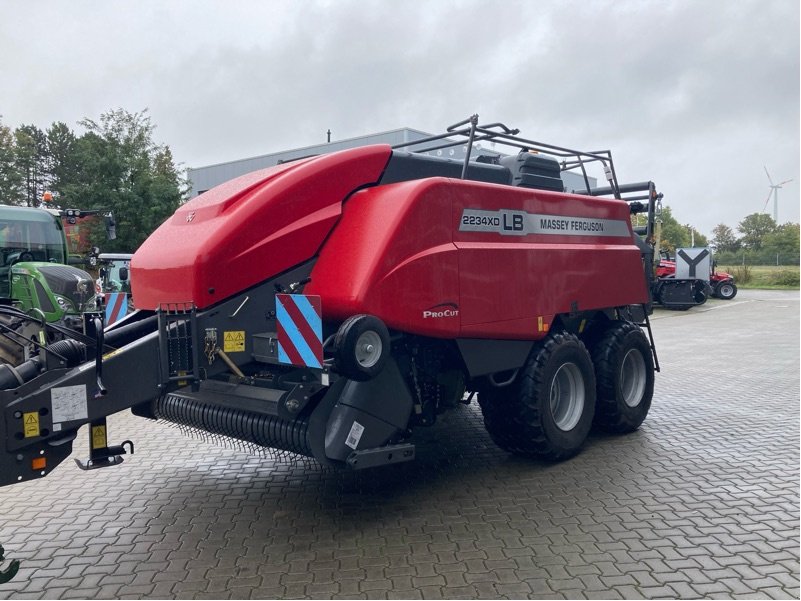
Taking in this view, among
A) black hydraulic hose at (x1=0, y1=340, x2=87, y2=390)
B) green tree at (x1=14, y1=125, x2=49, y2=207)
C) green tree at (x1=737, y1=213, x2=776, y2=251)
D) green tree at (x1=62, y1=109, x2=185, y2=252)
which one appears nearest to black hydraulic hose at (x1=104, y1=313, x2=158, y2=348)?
black hydraulic hose at (x1=0, y1=340, x2=87, y2=390)

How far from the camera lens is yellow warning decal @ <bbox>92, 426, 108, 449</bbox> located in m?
3.71

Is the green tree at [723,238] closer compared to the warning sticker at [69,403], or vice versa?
the warning sticker at [69,403]

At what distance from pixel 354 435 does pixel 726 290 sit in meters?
27.6

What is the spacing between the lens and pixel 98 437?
3730mm

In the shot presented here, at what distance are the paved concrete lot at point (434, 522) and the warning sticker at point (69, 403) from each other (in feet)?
3.06

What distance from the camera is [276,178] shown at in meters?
4.38

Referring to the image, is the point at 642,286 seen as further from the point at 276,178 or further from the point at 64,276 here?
the point at 64,276

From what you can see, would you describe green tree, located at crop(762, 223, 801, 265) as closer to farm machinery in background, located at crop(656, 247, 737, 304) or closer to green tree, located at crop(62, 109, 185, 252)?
farm machinery in background, located at crop(656, 247, 737, 304)

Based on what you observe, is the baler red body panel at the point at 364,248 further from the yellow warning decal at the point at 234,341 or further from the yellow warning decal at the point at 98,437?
the yellow warning decal at the point at 98,437

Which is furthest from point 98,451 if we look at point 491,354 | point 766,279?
point 766,279

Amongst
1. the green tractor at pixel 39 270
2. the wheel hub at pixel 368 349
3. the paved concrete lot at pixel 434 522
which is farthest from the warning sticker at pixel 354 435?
the green tractor at pixel 39 270

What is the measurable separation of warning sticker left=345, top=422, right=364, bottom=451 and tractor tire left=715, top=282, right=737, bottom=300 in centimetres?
2732

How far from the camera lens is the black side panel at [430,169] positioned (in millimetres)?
4840

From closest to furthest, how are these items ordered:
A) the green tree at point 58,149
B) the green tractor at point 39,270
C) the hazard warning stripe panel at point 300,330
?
the hazard warning stripe panel at point 300,330
the green tractor at point 39,270
the green tree at point 58,149
